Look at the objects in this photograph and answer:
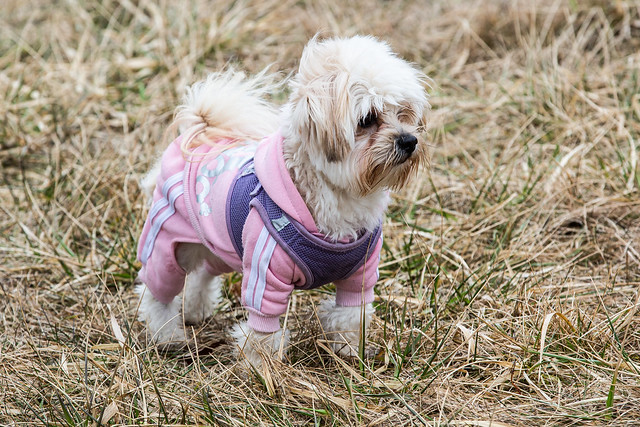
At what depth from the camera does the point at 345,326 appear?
280 cm

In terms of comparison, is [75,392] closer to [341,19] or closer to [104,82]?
[104,82]

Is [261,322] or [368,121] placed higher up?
[368,121]

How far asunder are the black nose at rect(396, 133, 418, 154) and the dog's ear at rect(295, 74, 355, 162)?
0.52ft

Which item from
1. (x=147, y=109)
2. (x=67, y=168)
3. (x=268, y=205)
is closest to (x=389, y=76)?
(x=268, y=205)

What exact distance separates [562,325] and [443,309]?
47 cm

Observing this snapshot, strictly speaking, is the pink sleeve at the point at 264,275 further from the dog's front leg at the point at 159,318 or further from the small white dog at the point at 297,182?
the dog's front leg at the point at 159,318

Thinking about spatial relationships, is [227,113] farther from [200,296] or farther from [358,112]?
[200,296]

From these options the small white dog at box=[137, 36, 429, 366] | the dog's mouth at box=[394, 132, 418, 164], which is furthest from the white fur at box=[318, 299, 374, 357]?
the dog's mouth at box=[394, 132, 418, 164]

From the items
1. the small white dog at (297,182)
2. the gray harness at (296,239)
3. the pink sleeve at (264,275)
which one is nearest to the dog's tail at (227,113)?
the small white dog at (297,182)

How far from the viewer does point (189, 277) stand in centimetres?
326

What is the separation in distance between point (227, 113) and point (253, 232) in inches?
25.9

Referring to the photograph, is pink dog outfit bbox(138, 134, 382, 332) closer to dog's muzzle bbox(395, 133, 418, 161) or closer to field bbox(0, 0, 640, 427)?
→ field bbox(0, 0, 640, 427)

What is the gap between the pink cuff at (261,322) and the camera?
8.41 feet

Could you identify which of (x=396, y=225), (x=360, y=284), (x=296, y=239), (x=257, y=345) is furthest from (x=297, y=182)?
(x=396, y=225)
